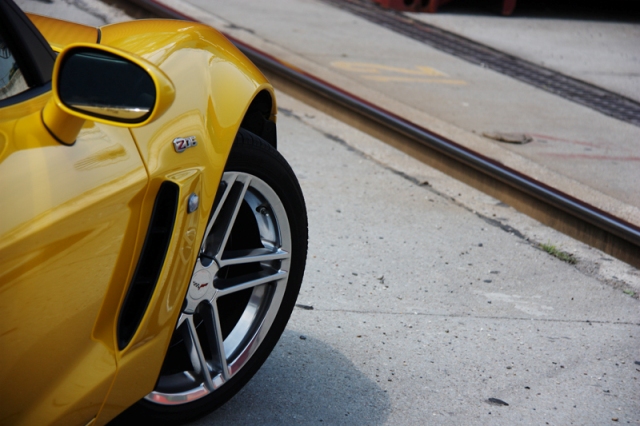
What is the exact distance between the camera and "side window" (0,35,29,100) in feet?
6.02

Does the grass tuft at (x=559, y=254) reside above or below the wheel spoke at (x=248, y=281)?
below

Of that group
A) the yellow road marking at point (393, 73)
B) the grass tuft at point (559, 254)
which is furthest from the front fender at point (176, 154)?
the yellow road marking at point (393, 73)

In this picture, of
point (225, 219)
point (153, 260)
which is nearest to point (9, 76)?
point (153, 260)

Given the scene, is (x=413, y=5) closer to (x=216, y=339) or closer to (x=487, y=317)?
(x=487, y=317)

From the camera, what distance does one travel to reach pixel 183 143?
2086 mm

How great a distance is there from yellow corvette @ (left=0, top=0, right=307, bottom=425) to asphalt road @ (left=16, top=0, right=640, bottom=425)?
0.39 m

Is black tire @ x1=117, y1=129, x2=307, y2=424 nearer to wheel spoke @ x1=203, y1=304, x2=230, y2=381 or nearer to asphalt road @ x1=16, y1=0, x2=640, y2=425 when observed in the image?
wheel spoke @ x1=203, y1=304, x2=230, y2=381

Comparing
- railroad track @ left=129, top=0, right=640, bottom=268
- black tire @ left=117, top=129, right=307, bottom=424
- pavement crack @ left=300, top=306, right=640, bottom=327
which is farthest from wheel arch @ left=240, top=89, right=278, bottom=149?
railroad track @ left=129, top=0, right=640, bottom=268

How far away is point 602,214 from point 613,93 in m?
4.13

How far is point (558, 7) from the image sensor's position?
43.4 ft

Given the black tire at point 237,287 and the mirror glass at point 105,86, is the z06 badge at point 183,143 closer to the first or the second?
the black tire at point 237,287

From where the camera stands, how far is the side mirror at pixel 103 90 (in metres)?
1.66

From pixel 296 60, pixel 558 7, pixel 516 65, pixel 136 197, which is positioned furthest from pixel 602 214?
pixel 558 7

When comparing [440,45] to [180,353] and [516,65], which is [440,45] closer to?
[516,65]
